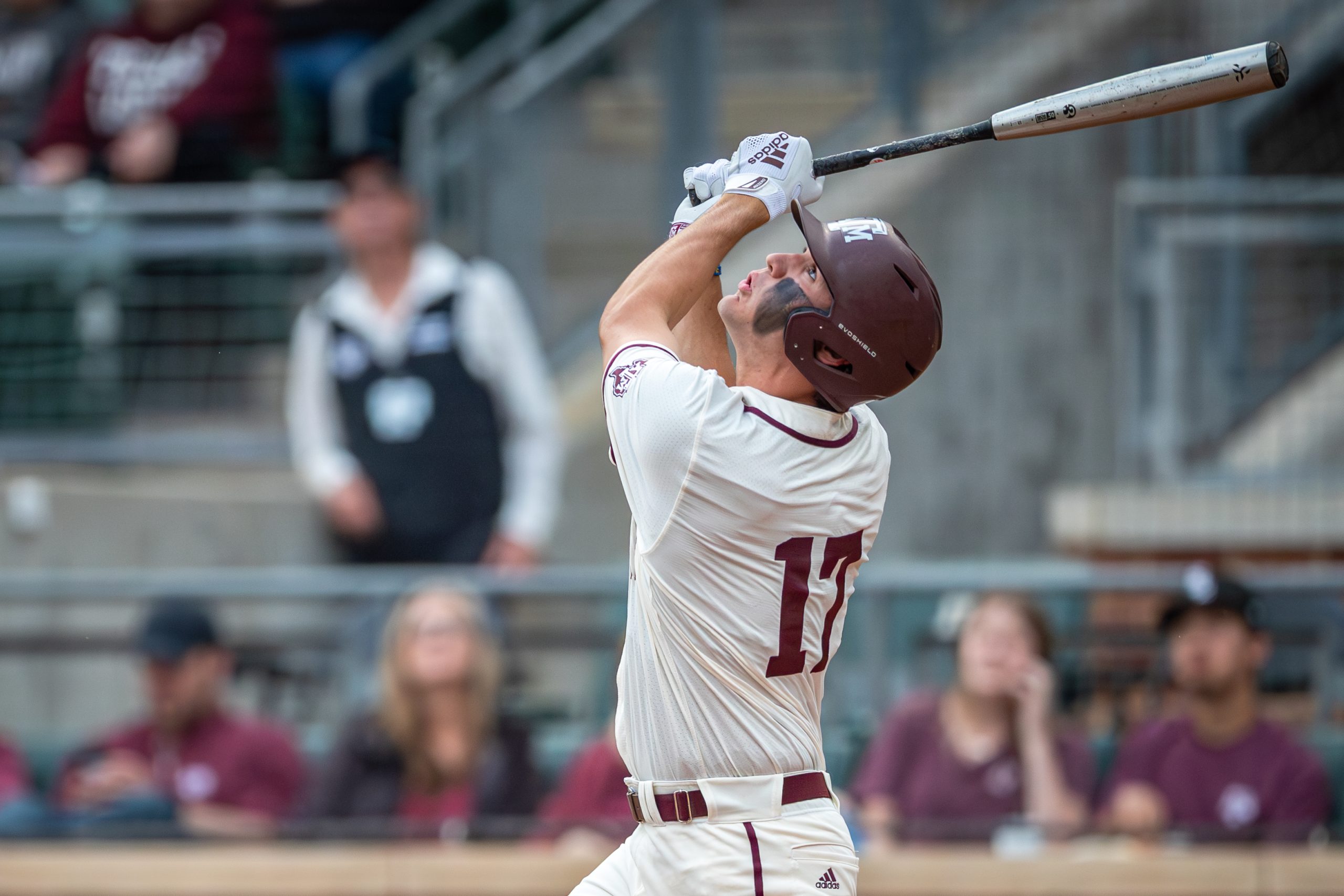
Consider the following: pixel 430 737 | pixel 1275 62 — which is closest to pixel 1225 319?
pixel 430 737

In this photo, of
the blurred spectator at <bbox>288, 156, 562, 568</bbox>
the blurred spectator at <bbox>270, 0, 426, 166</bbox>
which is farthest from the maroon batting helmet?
the blurred spectator at <bbox>270, 0, 426, 166</bbox>

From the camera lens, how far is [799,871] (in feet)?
10.4

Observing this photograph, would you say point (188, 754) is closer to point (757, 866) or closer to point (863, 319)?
point (757, 866)

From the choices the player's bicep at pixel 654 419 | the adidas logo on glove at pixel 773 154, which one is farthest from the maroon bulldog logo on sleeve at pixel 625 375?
the adidas logo on glove at pixel 773 154

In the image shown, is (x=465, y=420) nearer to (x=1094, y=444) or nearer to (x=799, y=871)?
(x=1094, y=444)

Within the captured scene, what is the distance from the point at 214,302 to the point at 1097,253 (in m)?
3.34

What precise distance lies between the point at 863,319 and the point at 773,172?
32cm

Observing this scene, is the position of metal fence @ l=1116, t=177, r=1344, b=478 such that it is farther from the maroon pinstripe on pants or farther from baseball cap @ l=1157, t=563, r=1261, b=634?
the maroon pinstripe on pants

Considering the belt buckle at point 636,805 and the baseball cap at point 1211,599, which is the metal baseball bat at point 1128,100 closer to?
the belt buckle at point 636,805

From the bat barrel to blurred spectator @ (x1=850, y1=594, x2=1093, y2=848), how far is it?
2.39 metres

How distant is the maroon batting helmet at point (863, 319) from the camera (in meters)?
3.19

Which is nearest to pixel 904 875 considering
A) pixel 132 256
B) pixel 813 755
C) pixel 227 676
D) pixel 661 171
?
pixel 813 755

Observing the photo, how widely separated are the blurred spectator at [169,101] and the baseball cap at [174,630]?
2517 millimetres

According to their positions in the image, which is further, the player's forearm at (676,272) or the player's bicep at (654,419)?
the player's forearm at (676,272)
